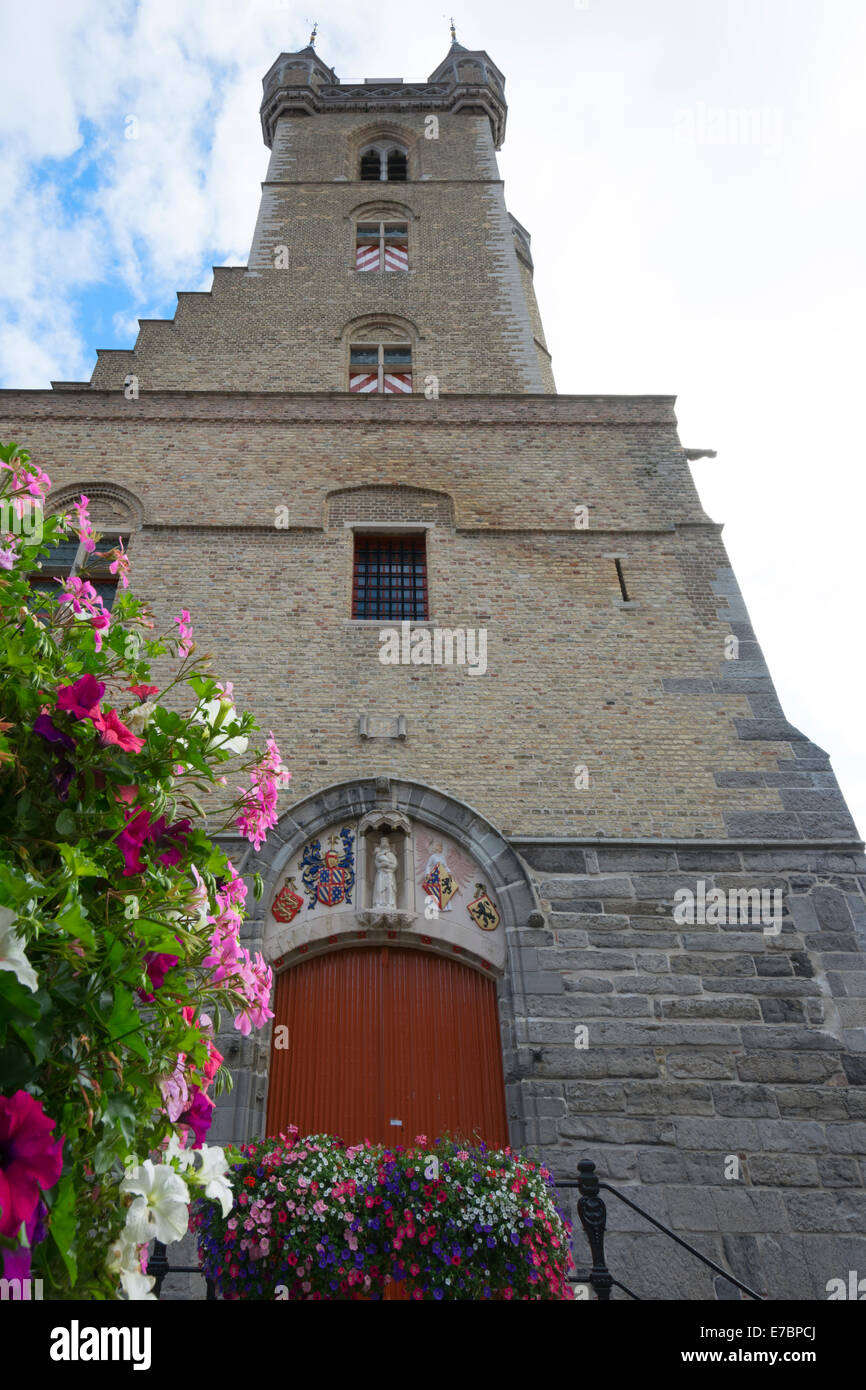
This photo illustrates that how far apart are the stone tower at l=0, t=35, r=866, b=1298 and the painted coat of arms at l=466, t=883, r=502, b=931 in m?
0.03

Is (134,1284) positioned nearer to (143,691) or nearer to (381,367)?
(143,691)

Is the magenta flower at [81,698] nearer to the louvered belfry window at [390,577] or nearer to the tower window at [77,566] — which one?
the louvered belfry window at [390,577]

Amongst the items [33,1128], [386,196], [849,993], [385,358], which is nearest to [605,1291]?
[849,993]

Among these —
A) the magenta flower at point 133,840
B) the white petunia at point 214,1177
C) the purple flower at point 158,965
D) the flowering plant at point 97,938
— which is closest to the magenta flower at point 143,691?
the flowering plant at point 97,938

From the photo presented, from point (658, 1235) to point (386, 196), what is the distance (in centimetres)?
1805

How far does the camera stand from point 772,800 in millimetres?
8273

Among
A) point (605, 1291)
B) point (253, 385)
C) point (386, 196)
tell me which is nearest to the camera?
point (605, 1291)

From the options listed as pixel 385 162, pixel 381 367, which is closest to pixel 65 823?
pixel 381 367

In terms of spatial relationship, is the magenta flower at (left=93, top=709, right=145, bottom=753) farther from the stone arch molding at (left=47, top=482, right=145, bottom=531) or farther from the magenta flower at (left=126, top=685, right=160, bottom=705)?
the stone arch molding at (left=47, top=482, right=145, bottom=531)

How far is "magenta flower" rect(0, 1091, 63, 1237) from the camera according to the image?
1.53m

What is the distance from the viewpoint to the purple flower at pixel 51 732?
2309mm

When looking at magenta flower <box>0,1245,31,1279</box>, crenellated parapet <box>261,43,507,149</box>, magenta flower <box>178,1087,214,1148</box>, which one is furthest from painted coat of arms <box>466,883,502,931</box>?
crenellated parapet <box>261,43,507,149</box>

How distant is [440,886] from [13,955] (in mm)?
6396
